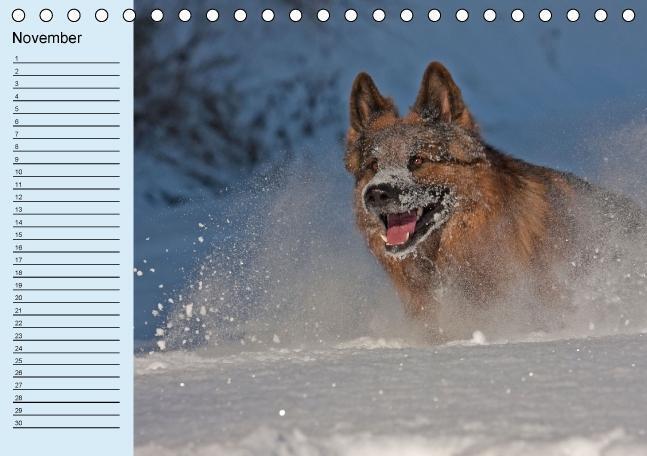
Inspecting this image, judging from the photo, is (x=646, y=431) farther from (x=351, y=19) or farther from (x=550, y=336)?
(x=351, y=19)

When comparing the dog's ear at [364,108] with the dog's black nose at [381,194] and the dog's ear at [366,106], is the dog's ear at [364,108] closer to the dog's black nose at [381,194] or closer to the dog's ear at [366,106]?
the dog's ear at [366,106]

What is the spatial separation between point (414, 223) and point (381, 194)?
38 centimetres

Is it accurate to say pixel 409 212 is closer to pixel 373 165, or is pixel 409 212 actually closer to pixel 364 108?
pixel 373 165

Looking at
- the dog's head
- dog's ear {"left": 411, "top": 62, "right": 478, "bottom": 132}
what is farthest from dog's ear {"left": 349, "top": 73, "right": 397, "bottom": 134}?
dog's ear {"left": 411, "top": 62, "right": 478, "bottom": 132}

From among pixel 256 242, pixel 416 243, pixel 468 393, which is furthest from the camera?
pixel 256 242

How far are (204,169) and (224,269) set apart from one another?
6.04 feet

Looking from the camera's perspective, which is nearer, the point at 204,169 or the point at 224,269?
the point at 224,269

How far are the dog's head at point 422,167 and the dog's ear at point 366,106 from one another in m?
0.18

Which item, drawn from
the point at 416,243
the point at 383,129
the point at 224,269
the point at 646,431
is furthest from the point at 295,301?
the point at 646,431

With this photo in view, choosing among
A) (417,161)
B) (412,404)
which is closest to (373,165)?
(417,161)

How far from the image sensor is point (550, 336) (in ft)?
14.5

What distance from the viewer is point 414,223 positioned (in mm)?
5602

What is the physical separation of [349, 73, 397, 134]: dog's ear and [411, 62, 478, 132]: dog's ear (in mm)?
318

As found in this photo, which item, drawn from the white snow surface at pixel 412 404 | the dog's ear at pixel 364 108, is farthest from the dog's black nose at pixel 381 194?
the white snow surface at pixel 412 404
